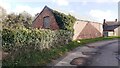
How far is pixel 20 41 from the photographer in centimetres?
1458

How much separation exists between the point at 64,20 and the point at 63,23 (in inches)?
19.5

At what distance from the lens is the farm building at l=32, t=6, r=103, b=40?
113 ft

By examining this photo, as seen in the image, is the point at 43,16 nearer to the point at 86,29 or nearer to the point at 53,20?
the point at 53,20

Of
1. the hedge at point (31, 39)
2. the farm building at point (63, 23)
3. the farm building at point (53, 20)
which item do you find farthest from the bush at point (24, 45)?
the farm building at point (63, 23)

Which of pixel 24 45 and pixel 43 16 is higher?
pixel 43 16

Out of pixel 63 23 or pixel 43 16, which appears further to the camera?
pixel 43 16

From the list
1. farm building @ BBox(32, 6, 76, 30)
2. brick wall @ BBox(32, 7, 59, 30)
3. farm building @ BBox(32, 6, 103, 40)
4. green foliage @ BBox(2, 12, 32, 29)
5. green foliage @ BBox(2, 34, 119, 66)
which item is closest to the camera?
green foliage @ BBox(2, 34, 119, 66)

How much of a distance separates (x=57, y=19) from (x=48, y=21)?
2815 millimetres

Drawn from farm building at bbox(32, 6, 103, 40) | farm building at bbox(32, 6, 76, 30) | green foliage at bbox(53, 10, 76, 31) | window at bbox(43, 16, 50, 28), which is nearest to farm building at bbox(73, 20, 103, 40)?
farm building at bbox(32, 6, 103, 40)

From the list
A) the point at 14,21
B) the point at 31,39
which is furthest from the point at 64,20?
the point at 31,39

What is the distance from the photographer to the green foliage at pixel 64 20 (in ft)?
109

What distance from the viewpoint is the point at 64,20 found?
33.8 meters

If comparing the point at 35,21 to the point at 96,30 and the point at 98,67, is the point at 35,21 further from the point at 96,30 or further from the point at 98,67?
the point at 98,67

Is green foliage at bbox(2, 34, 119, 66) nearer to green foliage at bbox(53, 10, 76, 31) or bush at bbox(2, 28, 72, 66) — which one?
bush at bbox(2, 28, 72, 66)
